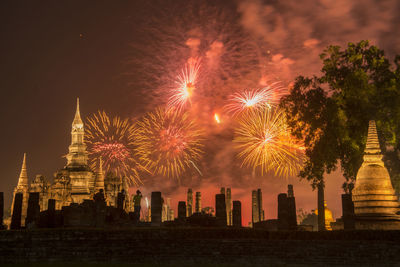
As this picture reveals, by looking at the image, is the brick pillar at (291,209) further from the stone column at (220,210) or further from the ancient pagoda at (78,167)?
the ancient pagoda at (78,167)

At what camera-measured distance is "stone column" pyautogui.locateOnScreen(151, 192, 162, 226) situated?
22.8 m

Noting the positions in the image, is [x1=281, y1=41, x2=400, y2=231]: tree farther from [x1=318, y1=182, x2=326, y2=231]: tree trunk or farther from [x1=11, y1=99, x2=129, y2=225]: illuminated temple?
[x1=11, y1=99, x2=129, y2=225]: illuminated temple

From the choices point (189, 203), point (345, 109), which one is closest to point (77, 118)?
point (189, 203)

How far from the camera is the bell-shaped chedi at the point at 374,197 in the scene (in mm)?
21984

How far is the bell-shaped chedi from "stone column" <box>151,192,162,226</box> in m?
9.25

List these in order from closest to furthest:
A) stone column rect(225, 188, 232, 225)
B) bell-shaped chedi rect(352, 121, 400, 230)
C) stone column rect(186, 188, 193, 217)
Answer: bell-shaped chedi rect(352, 121, 400, 230) → stone column rect(225, 188, 232, 225) → stone column rect(186, 188, 193, 217)

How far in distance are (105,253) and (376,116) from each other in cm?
1956

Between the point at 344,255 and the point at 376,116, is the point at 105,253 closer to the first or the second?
the point at 344,255

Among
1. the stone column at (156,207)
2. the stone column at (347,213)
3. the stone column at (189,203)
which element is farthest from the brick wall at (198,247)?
the stone column at (189,203)

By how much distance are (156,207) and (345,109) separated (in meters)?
13.9

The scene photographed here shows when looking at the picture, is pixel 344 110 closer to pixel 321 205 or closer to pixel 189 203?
pixel 321 205

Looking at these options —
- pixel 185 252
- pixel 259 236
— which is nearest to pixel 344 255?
pixel 259 236

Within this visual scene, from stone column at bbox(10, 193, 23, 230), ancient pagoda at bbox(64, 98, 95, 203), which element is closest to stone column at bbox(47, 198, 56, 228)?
stone column at bbox(10, 193, 23, 230)

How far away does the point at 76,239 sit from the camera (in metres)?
16.5
